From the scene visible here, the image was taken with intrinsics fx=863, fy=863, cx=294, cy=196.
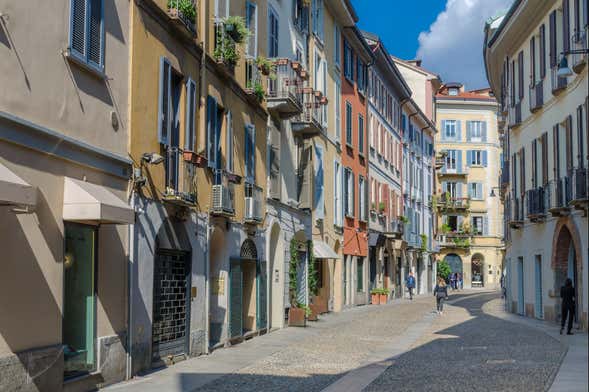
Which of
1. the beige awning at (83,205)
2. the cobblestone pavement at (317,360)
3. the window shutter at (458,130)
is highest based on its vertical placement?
the window shutter at (458,130)

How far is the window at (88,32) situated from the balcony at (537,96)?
18546 millimetres

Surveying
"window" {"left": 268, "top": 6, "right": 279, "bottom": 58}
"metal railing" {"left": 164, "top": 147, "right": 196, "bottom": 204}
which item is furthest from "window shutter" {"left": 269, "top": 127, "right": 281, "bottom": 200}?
"metal railing" {"left": 164, "top": 147, "right": 196, "bottom": 204}

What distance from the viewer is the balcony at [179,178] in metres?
15.1

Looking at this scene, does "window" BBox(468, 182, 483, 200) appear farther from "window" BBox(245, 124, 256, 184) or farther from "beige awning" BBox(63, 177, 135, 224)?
"beige awning" BBox(63, 177, 135, 224)

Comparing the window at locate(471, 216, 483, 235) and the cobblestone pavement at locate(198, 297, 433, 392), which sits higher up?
the window at locate(471, 216, 483, 235)

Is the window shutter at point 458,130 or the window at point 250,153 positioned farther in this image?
the window shutter at point 458,130

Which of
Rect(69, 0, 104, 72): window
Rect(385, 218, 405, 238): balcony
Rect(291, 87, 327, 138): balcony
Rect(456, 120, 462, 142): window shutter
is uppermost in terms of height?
Rect(456, 120, 462, 142): window shutter

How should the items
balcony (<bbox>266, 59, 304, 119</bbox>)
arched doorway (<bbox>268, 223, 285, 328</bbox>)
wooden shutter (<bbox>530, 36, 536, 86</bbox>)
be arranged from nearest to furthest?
1. balcony (<bbox>266, 59, 304, 119</bbox>)
2. arched doorway (<bbox>268, 223, 285, 328</bbox>)
3. wooden shutter (<bbox>530, 36, 536, 86</bbox>)

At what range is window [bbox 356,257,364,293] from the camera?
128ft

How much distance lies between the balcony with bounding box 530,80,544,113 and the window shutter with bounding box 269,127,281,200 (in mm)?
9043

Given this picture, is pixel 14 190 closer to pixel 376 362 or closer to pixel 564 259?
pixel 376 362

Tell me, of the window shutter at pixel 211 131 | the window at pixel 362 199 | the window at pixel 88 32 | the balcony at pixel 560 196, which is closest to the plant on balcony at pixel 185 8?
the window shutter at pixel 211 131

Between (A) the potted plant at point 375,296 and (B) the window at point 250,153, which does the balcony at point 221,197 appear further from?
(A) the potted plant at point 375,296

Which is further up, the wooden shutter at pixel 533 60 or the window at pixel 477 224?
the wooden shutter at pixel 533 60
